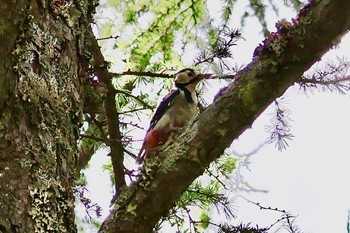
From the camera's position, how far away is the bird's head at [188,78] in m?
3.01

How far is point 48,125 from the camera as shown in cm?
168

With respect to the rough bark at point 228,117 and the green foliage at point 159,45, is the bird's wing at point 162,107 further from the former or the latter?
the rough bark at point 228,117

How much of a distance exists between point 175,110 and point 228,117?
4.93ft

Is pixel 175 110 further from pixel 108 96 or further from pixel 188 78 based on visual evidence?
pixel 108 96

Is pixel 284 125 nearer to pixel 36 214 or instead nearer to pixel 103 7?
pixel 103 7

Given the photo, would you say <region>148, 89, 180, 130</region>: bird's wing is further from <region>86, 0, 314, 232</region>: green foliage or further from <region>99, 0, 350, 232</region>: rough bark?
<region>99, 0, 350, 232</region>: rough bark

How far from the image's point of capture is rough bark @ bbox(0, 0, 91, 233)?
1.51 meters

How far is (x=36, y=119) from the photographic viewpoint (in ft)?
5.41

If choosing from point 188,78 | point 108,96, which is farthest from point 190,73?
point 108,96

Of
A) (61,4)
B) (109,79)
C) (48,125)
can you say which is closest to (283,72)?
(48,125)

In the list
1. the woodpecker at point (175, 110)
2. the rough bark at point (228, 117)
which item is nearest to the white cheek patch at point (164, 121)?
the woodpecker at point (175, 110)

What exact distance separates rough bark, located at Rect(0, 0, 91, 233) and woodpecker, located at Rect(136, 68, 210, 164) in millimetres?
1125

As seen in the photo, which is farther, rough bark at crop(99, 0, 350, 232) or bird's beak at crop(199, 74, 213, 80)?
bird's beak at crop(199, 74, 213, 80)

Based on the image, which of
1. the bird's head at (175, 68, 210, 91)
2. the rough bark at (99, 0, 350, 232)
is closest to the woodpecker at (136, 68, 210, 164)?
the bird's head at (175, 68, 210, 91)
